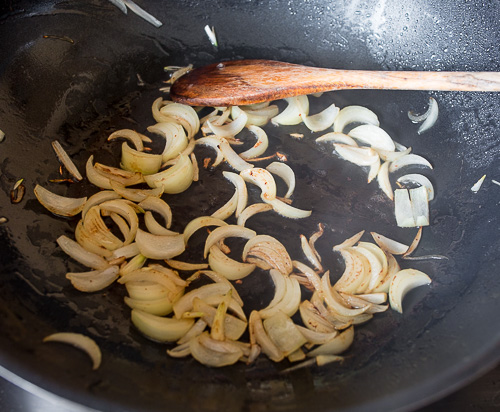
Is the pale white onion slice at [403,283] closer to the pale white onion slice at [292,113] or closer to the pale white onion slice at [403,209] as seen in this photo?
the pale white onion slice at [403,209]

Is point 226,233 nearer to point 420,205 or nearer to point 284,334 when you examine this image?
point 284,334

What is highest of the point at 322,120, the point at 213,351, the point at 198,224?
the point at 322,120

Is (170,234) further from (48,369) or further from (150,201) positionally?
(48,369)

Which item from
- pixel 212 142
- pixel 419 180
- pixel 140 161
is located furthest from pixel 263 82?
pixel 419 180

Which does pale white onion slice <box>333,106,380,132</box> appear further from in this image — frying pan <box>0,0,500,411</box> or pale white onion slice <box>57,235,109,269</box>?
pale white onion slice <box>57,235,109,269</box>

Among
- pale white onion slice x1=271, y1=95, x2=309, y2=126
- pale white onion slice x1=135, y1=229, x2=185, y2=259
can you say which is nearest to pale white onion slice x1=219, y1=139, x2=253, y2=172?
pale white onion slice x1=271, y1=95, x2=309, y2=126

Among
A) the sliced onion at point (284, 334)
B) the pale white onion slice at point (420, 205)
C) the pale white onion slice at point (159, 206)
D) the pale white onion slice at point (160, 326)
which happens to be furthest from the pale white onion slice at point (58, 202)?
the pale white onion slice at point (420, 205)
